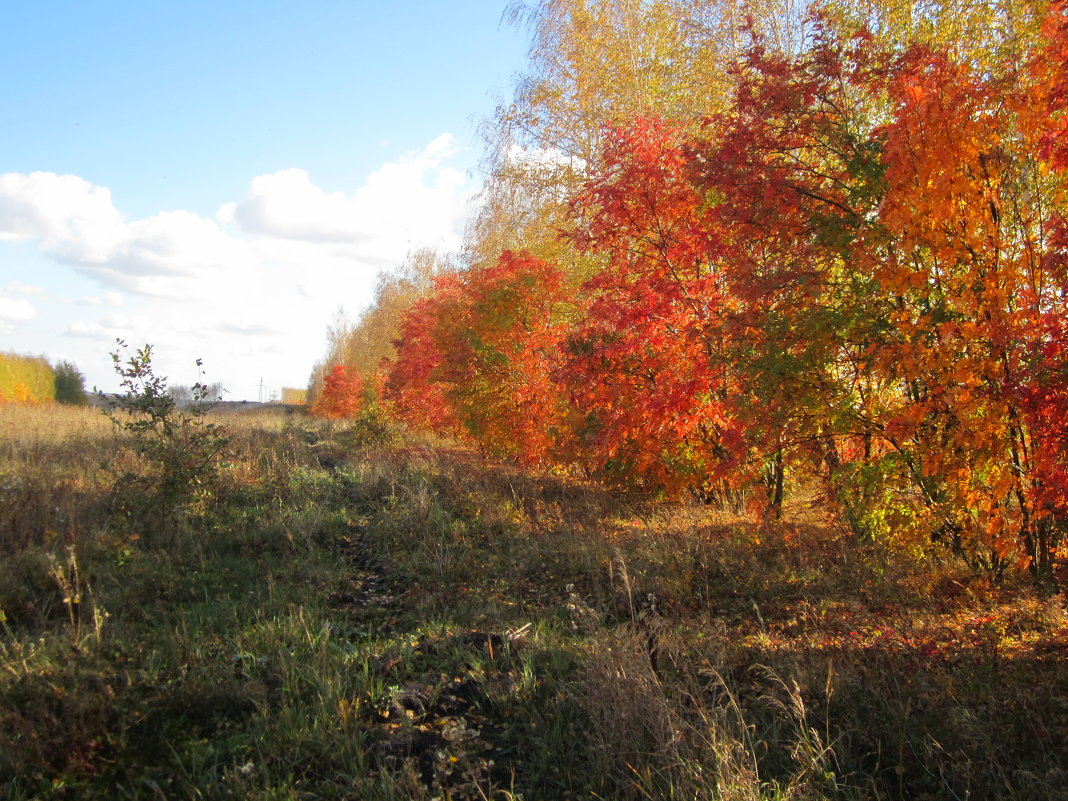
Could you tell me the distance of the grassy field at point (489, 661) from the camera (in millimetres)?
3436

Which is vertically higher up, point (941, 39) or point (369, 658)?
point (941, 39)

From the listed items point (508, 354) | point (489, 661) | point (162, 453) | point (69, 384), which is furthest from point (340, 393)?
point (489, 661)

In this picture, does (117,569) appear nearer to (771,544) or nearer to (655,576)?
(655,576)

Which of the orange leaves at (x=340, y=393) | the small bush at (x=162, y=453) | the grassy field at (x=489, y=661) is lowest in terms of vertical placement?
the grassy field at (x=489, y=661)

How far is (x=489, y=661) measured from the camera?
180 inches

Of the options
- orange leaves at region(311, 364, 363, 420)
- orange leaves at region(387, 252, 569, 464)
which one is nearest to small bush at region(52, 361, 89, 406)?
orange leaves at region(311, 364, 363, 420)

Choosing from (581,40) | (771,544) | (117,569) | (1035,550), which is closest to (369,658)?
(117,569)

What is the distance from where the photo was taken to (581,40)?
1527 cm

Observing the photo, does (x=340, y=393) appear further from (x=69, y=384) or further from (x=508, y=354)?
(x=508, y=354)

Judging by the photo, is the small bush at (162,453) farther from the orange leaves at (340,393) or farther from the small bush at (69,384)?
the small bush at (69,384)

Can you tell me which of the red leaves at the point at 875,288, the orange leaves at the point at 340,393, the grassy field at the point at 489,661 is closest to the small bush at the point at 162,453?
the grassy field at the point at 489,661

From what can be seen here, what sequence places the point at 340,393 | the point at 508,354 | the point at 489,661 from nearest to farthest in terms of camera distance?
the point at 489,661 → the point at 508,354 → the point at 340,393

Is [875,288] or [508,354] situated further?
[508,354]

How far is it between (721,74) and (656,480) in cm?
758
